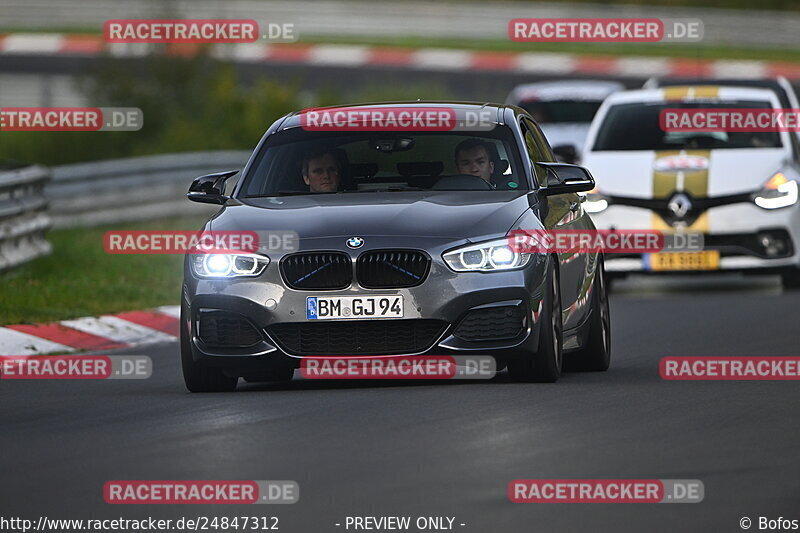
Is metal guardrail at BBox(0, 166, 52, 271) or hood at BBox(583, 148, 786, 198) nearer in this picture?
metal guardrail at BBox(0, 166, 52, 271)

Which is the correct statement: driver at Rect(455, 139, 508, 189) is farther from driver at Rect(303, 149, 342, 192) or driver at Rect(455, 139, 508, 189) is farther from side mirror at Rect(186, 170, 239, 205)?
side mirror at Rect(186, 170, 239, 205)

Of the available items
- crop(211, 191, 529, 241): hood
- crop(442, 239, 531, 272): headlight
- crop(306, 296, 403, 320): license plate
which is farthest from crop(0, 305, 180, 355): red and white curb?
crop(442, 239, 531, 272): headlight

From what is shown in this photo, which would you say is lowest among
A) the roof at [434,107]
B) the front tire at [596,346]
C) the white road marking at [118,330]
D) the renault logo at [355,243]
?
the white road marking at [118,330]

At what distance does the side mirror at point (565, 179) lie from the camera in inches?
419

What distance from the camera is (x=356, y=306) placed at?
963 centimetres

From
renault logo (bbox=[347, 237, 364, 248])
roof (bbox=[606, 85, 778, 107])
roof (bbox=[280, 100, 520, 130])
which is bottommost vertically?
renault logo (bbox=[347, 237, 364, 248])

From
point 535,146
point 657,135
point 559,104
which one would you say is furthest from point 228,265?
point 559,104

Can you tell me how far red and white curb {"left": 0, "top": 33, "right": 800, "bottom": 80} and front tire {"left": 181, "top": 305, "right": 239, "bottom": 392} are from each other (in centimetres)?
3254

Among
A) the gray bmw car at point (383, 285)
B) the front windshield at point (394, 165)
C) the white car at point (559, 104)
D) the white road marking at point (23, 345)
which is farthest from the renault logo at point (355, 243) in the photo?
the white car at point (559, 104)

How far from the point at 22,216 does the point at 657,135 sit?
5.46m

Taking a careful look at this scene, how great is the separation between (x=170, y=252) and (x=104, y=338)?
7.27m

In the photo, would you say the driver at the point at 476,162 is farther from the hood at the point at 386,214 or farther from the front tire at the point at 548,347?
the front tire at the point at 548,347

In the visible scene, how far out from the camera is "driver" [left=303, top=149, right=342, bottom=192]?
1080 centimetres

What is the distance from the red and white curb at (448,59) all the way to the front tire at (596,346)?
31.0 metres
